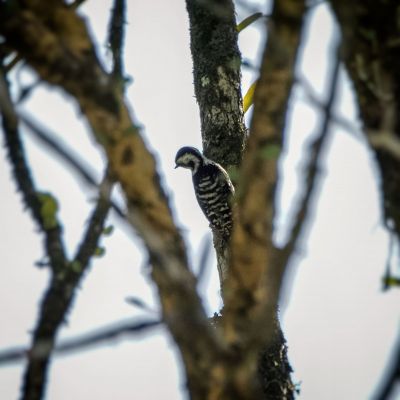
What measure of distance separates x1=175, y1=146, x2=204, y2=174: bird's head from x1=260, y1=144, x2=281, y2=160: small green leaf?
556cm

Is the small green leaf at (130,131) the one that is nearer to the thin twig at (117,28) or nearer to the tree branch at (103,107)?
the tree branch at (103,107)

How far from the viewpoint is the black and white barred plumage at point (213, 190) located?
672cm

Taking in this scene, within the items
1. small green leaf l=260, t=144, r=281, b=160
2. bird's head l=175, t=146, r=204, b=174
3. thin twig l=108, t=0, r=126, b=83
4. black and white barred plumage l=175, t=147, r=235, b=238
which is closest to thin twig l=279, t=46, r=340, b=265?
small green leaf l=260, t=144, r=281, b=160

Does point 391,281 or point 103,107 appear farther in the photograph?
point 391,281

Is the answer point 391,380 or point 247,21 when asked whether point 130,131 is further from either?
point 247,21

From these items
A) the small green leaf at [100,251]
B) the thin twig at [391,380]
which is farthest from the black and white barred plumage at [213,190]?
the thin twig at [391,380]

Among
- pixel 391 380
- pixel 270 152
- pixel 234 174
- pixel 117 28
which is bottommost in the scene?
pixel 391 380

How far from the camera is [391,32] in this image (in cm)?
227

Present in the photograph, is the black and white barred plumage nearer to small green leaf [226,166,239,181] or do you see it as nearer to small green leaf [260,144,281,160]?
small green leaf [226,166,239,181]

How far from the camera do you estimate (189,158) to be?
27.1ft

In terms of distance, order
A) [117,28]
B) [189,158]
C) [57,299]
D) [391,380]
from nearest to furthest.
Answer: [391,380], [57,299], [117,28], [189,158]

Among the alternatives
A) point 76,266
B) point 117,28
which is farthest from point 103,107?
point 117,28

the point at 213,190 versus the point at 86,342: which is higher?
the point at 213,190

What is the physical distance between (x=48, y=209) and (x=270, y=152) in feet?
3.04
